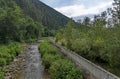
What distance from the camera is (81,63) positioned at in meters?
24.3

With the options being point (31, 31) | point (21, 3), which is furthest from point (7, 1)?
point (21, 3)

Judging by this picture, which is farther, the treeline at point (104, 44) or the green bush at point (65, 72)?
the treeline at point (104, 44)

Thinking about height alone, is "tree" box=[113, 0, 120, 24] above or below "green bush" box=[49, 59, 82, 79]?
above

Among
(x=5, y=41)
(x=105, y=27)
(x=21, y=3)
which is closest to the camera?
(x=105, y=27)

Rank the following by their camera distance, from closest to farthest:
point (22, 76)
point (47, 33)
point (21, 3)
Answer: point (22, 76) < point (47, 33) < point (21, 3)

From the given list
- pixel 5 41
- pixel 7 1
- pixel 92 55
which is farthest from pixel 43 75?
pixel 7 1

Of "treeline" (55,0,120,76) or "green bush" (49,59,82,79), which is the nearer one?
"green bush" (49,59,82,79)

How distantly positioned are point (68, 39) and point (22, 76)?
13839mm

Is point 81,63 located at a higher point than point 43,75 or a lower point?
higher

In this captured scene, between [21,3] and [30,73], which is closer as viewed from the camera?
[30,73]

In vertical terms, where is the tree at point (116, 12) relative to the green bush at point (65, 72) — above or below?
above

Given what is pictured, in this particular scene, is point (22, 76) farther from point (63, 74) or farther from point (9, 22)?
point (9, 22)

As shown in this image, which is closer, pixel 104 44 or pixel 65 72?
pixel 65 72

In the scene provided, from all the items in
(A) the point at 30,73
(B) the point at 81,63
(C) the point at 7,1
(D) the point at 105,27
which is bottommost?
(A) the point at 30,73
